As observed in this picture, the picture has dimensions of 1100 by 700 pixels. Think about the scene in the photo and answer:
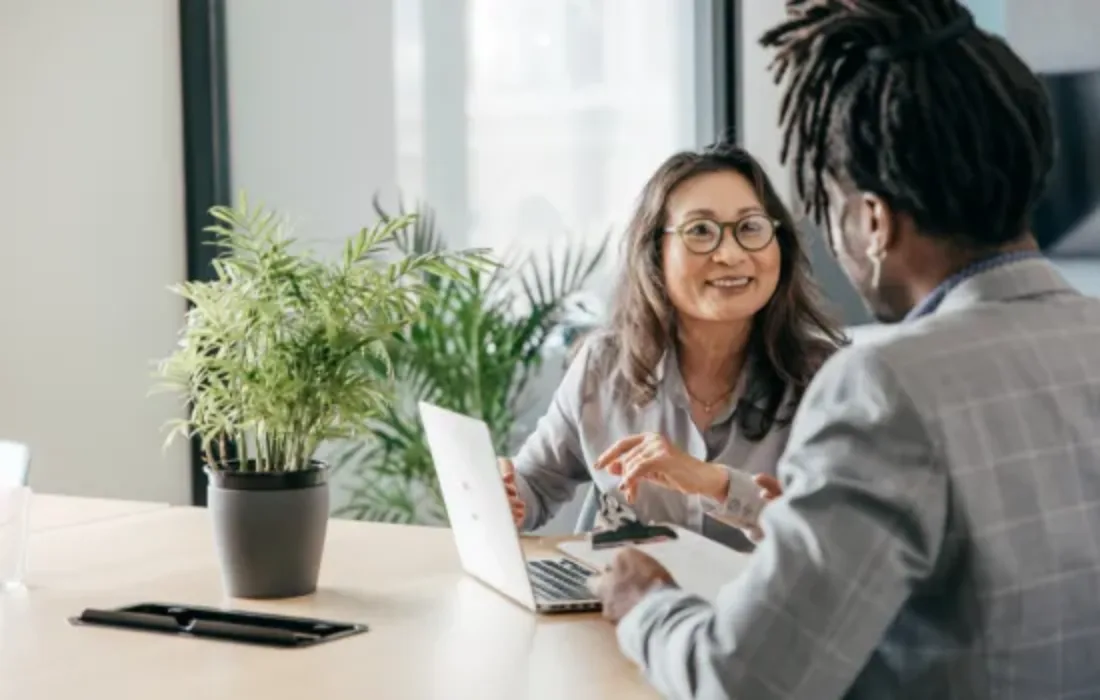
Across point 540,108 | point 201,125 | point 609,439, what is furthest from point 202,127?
point 609,439

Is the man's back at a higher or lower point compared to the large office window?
lower

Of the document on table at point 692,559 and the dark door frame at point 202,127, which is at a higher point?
the dark door frame at point 202,127

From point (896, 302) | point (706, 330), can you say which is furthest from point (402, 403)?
point (896, 302)

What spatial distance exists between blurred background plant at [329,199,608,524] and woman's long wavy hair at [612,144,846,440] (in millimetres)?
1078

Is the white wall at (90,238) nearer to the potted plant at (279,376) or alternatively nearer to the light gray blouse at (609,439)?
the light gray blouse at (609,439)

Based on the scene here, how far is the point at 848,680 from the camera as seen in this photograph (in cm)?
117

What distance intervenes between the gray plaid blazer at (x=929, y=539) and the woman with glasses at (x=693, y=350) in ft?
4.05

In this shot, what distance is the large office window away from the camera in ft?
13.1

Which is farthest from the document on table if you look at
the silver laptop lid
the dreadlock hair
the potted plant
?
the dreadlock hair

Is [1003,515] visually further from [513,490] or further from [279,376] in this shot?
[513,490]

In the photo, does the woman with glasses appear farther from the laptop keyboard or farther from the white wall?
the white wall

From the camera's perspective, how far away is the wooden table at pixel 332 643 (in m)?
1.59

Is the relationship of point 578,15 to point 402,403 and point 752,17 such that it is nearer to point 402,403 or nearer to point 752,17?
point 752,17

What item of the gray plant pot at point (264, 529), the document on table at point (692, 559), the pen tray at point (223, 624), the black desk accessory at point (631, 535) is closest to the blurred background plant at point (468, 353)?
the black desk accessory at point (631, 535)
